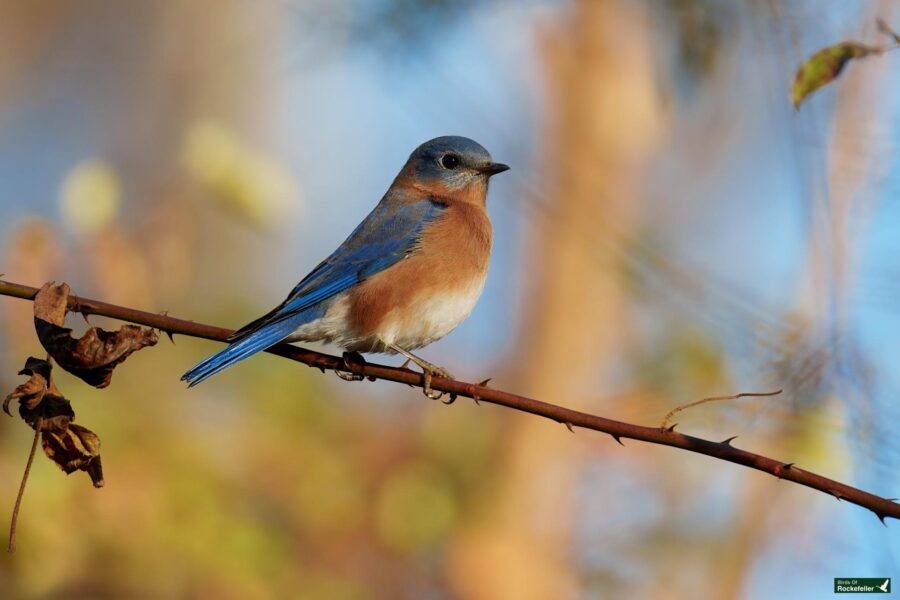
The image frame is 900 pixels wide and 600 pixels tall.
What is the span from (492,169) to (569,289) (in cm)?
343

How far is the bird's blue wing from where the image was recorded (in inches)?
156

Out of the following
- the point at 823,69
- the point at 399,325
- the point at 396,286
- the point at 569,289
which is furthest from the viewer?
the point at 569,289

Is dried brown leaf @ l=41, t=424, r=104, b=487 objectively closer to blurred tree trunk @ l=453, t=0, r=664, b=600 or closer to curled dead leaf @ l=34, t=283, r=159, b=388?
curled dead leaf @ l=34, t=283, r=159, b=388

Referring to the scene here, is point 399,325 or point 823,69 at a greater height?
point 823,69

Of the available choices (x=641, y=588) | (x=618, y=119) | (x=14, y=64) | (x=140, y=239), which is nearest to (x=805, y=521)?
(x=641, y=588)

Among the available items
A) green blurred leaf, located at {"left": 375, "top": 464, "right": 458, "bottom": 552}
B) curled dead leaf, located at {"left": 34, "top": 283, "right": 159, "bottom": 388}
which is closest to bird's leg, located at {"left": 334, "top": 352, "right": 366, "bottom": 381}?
curled dead leaf, located at {"left": 34, "top": 283, "right": 159, "bottom": 388}

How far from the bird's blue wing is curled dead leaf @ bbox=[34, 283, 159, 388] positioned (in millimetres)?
921

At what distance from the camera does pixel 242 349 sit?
3.93 metres

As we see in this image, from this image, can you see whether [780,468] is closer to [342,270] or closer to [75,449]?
[75,449]

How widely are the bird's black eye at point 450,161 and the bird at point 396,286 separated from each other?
0.26m

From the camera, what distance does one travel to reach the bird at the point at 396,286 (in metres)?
4.50

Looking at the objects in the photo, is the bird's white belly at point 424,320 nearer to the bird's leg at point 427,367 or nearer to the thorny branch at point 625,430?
the bird's leg at point 427,367

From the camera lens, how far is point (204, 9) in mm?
13289

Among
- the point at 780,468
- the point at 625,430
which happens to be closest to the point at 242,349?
the point at 625,430
